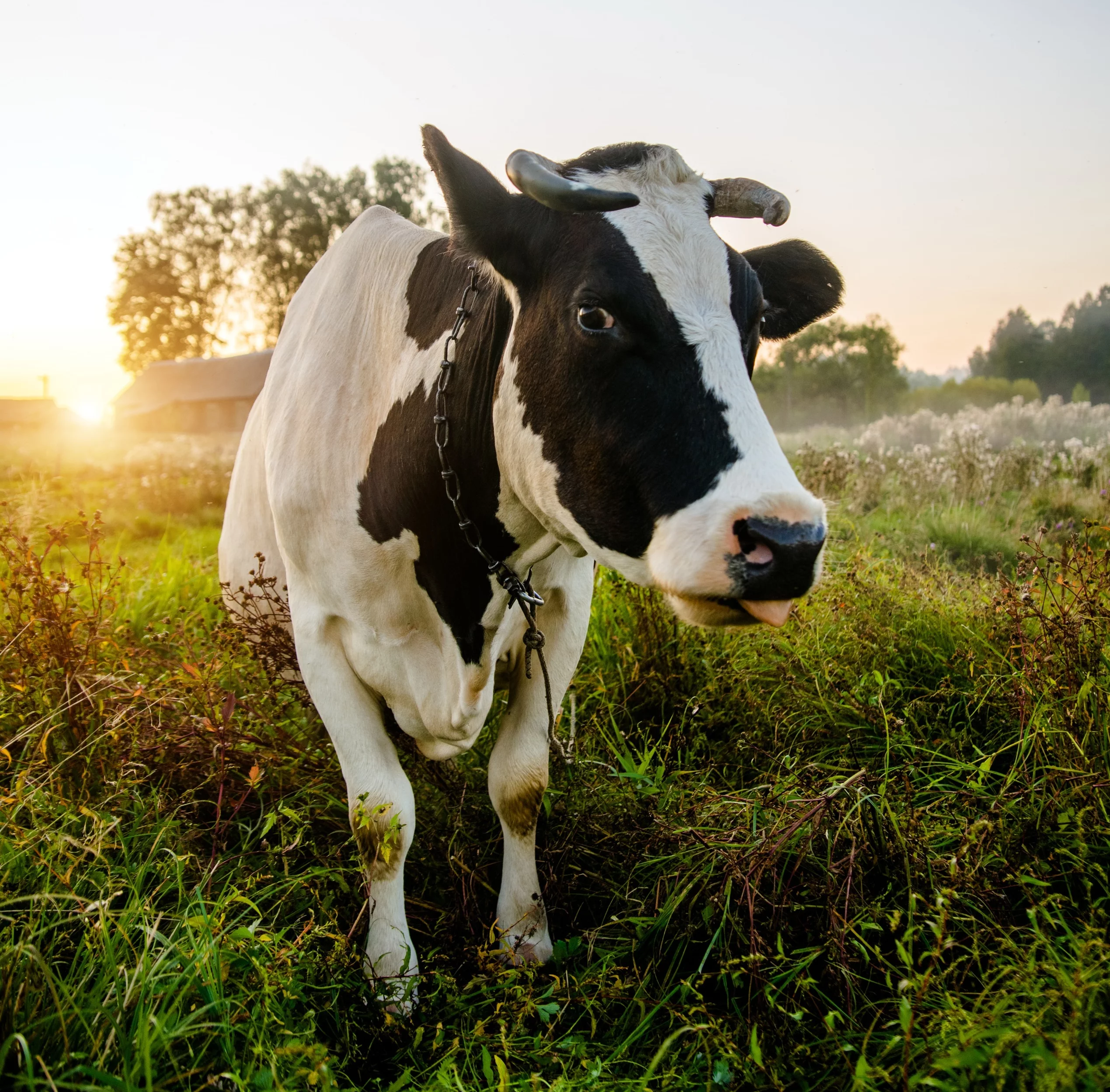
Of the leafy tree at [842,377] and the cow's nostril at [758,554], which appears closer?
the cow's nostril at [758,554]

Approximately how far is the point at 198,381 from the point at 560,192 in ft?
152

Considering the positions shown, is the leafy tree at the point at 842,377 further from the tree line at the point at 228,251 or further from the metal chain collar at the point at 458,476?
the metal chain collar at the point at 458,476

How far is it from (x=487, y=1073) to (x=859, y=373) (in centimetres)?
4715

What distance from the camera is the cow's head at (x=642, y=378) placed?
1.59 m

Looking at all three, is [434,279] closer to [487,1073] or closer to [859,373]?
[487,1073]

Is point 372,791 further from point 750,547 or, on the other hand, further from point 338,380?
point 750,547

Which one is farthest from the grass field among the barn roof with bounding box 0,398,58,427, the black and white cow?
the barn roof with bounding box 0,398,58,427

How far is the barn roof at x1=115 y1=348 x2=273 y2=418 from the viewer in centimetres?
4231

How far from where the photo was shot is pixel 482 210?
80.0 inches

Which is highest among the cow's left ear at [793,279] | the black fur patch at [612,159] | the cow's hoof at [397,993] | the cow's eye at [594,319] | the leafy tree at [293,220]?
the leafy tree at [293,220]

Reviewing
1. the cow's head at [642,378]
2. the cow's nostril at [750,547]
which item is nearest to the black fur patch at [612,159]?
the cow's head at [642,378]

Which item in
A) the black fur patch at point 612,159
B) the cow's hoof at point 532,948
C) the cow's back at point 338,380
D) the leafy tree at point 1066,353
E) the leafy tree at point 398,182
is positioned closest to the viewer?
the black fur patch at point 612,159

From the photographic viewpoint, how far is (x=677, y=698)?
12.4 ft

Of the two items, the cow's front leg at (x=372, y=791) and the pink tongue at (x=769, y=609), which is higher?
the pink tongue at (x=769, y=609)
